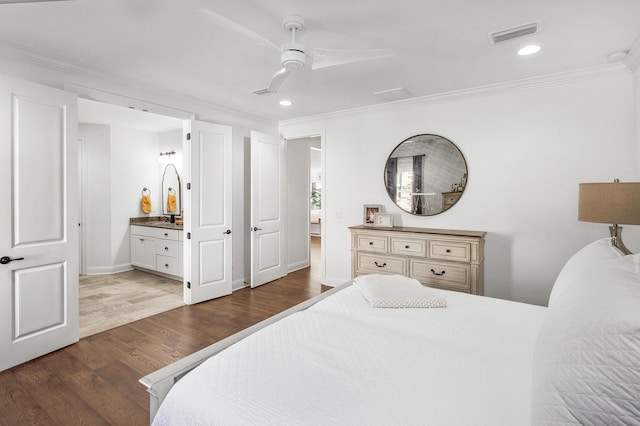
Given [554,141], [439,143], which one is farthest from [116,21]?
[554,141]

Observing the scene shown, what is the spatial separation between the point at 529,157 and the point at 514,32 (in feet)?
4.99

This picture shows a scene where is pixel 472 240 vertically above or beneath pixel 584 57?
beneath

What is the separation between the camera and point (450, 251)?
3.43m

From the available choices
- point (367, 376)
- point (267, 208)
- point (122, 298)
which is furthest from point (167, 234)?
point (367, 376)

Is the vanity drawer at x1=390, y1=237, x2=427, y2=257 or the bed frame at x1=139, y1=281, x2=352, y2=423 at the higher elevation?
the vanity drawer at x1=390, y1=237, x2=427, y2=257

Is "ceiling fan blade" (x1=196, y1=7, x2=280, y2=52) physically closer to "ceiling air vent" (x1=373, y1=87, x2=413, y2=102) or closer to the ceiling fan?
the ceiling fan

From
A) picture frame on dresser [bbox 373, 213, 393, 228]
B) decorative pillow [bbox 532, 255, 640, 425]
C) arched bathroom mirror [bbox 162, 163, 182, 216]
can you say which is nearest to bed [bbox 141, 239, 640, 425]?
decorative pillow [bbox 532, 255, 640, 425]

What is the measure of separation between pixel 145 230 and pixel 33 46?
349 centimetres

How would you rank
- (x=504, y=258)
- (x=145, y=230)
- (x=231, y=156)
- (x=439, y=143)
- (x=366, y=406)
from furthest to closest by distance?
(x=145, y=230), (x=231, y=156), (x=439, y=143), (x=504, y=258), (x=366, y=406)

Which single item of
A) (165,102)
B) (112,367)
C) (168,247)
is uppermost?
(165,102)

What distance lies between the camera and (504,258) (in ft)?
11.8

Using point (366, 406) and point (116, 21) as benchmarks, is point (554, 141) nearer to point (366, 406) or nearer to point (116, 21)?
point (366, 406)

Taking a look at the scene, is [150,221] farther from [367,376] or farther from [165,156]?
[367,376]

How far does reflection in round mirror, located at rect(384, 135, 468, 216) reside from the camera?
3879mm
